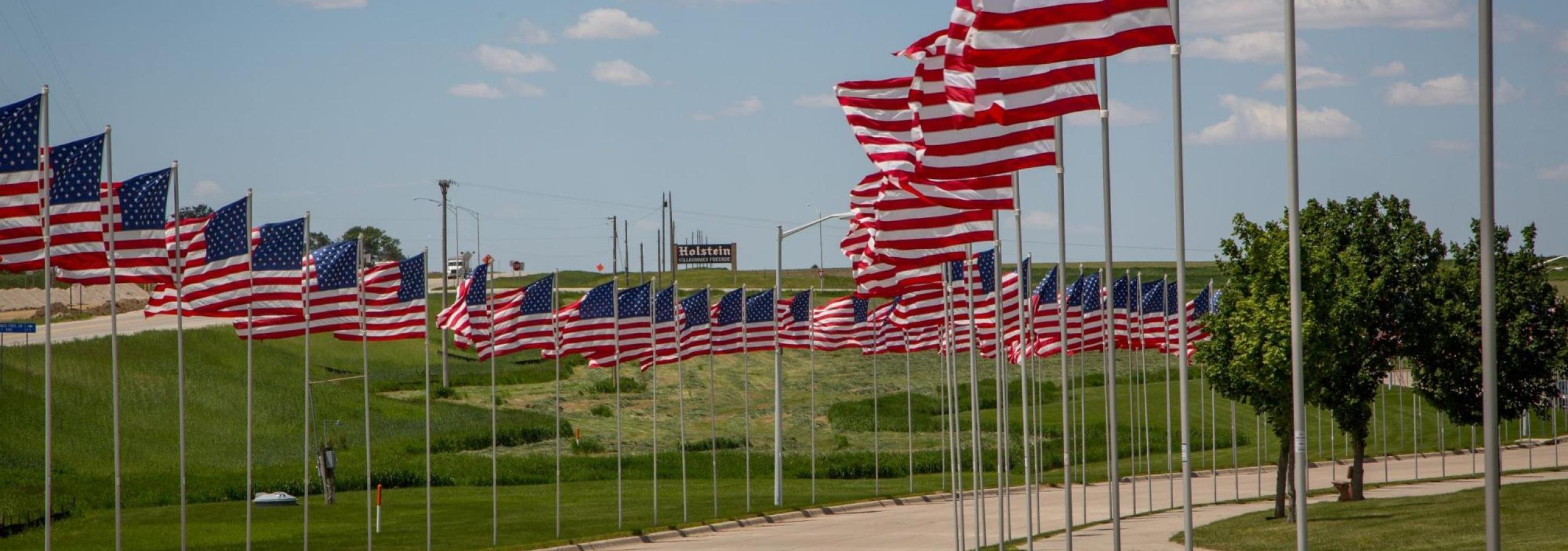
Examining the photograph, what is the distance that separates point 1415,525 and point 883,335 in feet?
68.0

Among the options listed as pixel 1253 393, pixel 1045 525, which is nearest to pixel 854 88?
pixel 1253 393

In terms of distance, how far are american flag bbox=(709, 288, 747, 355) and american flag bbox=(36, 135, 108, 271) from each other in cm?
2291

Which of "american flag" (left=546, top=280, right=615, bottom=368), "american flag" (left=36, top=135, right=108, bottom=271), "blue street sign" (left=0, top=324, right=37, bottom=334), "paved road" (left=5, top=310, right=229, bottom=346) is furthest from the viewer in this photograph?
"paved road" (left=5, top=310, right=229, bottom=346)

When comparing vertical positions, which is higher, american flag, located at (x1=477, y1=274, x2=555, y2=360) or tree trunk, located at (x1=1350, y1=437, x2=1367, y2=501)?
american flag, located at (x1=477, y1=274, x2=555, y2=360)

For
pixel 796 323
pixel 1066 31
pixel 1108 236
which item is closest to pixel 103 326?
pixel 796 323

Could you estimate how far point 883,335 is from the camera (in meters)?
54.0

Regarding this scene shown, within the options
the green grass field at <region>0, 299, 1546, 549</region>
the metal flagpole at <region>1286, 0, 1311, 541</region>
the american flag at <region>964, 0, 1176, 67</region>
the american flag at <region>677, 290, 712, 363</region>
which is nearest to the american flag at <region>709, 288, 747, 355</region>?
the american flag at <region>677, 290, 712, 363</region>

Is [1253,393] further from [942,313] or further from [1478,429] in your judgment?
[1478,429]

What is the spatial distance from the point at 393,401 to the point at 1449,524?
54.8 metres

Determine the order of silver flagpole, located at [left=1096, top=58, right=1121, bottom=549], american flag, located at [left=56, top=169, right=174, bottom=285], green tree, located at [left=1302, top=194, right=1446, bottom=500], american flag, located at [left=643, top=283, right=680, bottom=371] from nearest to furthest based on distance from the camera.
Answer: silver flagpole, located at [left=1096, top=58, right=1121, bottom=549], american flag, located at [left=56, top=169, right=174, bottom=285], green tree, located at [left=1302, top=194, right=1446, bottom=500], american flag, located at [left=643, top=283, right=680, bottom=371]

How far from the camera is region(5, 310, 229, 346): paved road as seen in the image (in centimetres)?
8331

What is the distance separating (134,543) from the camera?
42.2 metres

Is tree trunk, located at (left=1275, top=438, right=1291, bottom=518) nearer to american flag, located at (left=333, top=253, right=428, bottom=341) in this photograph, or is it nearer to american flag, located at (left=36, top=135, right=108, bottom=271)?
american flag, located at (left=333, top=253, right=428, bottom=341)

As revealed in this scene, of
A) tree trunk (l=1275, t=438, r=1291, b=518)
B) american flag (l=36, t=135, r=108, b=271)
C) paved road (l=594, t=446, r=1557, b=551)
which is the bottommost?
paved road (l=594, t=446, r=1557, b=551)
